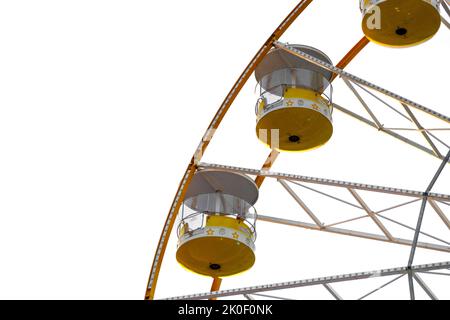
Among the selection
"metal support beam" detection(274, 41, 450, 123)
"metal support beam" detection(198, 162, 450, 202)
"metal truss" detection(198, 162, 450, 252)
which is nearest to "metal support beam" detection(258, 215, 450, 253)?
"metal truss" detection(198, 162, 450, 252)

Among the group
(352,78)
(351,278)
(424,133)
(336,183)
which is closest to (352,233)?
(424,133)

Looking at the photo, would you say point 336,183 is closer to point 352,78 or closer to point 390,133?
point 352,78

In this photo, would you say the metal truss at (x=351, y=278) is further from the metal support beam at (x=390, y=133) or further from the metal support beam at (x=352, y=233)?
the metal support beam at (x=390, y=133)

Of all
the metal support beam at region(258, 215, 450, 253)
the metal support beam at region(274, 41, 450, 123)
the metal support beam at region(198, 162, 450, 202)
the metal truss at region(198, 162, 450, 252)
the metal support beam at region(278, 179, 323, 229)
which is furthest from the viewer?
the metal support beam at region(278, 179, 323, 229)

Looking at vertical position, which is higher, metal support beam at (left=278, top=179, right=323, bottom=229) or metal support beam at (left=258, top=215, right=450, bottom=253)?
metal support beam at (left=278, top=179, right=323, bottom=229)

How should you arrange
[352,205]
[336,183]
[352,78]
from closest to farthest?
1. [336,183]
2. [352,78]
3. [352,205]

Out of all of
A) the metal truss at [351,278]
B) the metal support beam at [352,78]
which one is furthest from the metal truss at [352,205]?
the metal truss at [351,278]

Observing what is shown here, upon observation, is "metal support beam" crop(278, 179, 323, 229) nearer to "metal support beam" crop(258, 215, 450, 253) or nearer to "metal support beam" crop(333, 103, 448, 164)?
"metal support beam" crop(258, 215, 450, 253)

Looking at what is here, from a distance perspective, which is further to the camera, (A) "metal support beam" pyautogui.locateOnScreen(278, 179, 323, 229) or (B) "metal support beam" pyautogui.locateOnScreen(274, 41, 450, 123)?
(A) "metal support beam" pyautogui.locateOnScreen(278, 179, 323, 229)
